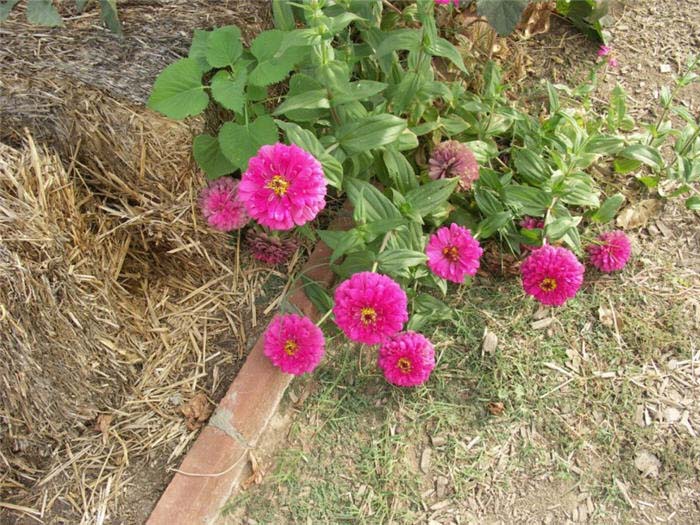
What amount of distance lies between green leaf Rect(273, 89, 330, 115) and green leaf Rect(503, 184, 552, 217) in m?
0.62

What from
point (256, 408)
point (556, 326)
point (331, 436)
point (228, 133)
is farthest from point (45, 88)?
point (556, 326)

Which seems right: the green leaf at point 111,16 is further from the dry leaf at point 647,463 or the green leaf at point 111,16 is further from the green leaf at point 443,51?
the dry leaf at point 647,463

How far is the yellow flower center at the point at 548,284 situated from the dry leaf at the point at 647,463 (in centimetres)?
55

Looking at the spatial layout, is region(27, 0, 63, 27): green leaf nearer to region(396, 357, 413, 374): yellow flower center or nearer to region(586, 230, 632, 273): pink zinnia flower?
region(396, 357, 413, 374): yellow flower center

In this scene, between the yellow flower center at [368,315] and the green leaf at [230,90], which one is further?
the green leaf at [230,90]

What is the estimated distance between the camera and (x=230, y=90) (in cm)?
171

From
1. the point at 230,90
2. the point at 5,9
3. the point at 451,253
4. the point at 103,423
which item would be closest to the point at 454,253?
the point at 451,253

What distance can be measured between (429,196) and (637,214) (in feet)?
2.57

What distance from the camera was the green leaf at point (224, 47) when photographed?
5.67 feet

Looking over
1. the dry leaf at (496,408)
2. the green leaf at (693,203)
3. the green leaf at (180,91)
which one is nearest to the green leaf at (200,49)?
the green leaf at (180,91)

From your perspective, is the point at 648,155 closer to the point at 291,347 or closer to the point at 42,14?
the point at 291,347

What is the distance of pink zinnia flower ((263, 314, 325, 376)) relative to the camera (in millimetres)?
1752

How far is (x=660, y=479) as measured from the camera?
181cm

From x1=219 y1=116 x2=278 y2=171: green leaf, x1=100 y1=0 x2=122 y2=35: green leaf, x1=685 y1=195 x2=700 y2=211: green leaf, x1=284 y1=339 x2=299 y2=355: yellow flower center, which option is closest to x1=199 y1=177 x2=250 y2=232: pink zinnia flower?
x1=219 y1=116 x2=278 y2=171: green leaf
